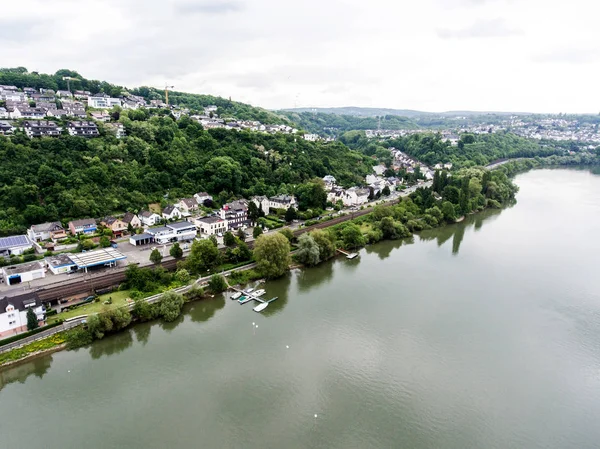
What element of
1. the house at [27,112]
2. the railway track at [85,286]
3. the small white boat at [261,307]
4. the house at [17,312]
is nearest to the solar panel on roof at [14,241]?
the railway track at [85,286]

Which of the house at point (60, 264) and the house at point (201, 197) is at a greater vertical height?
the house at point (201, 197)

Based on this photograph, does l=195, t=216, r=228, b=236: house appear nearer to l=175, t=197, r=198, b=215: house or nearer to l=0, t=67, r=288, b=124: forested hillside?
l=175, t=197, r=198, b=215: house

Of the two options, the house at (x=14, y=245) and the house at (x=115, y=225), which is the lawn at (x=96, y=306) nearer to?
the house at (x=14, y=245)

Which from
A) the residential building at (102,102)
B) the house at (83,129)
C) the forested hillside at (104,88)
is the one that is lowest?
the house at (83,129)

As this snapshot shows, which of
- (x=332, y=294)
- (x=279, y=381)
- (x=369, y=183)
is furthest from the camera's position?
(x=369, y=183)

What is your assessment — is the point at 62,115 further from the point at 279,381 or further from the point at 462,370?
the point at 462,370

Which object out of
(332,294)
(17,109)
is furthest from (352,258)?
(17,109)

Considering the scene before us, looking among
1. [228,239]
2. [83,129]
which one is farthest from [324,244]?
Result: [83,129]
